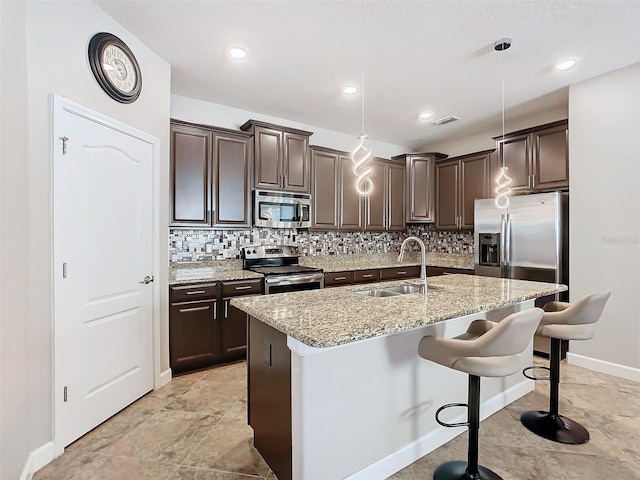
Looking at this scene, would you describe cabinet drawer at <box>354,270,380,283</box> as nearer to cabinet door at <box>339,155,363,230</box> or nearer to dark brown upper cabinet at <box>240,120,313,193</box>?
cabinet door at <box>339,155,363,230</box>

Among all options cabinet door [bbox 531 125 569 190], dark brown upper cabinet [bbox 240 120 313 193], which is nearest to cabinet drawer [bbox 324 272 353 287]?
dark brown upper cabinet [bbox 240 120 313 193]

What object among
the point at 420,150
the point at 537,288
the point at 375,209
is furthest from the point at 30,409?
the point at 420,150

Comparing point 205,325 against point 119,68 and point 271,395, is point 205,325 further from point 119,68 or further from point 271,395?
point 119,68

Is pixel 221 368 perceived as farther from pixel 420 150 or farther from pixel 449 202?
pixel 420 150

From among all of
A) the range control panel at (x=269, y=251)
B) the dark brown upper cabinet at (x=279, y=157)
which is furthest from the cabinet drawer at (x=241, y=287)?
the dark brown upper cabinet at (x=279, y=157)

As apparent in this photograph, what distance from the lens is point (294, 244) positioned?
174 inches

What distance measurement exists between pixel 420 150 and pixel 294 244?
301 cm

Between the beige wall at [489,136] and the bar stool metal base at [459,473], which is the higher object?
the beige wall at [489,136]

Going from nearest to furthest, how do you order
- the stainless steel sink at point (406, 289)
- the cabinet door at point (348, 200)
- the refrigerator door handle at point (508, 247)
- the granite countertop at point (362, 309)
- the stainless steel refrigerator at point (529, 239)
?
1. the granite countertop at point (362, 309)
2. the stainless steel sink at point (406, 289)
3. the stainless steel refrigerator at point (529, 239)
4. the refrigerator door handle at point (508, 247)
5. the cabinet door at point (348, 200)

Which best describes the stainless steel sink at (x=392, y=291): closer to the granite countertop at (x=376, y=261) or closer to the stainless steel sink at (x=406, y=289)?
Answer: the stainless steel sink at (x=406, y=289)

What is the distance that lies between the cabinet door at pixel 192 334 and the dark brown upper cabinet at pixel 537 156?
3.78m

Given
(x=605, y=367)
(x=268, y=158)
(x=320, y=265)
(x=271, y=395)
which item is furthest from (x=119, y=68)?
(x=605, y=367)

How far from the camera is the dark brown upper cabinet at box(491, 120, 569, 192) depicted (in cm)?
351

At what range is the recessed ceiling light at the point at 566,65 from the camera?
2.79 metres
